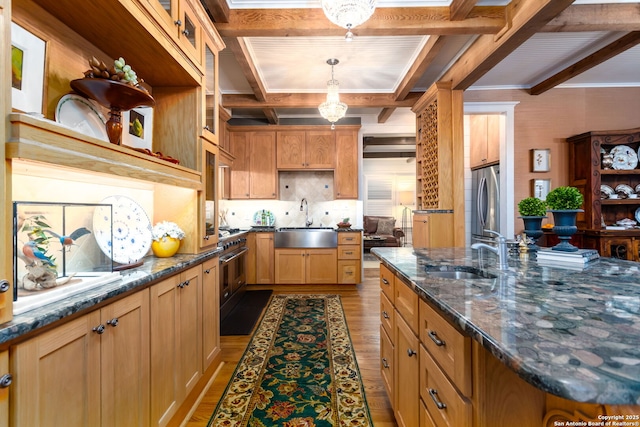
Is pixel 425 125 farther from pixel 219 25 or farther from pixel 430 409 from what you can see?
pixel 430 409

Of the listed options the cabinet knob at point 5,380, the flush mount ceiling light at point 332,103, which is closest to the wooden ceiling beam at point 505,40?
the flush mount ceiling light at point 332,103

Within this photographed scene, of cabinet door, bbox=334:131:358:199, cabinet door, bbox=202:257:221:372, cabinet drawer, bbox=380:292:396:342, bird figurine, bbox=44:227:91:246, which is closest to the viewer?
bird figurine, bbox=44:227:91:246

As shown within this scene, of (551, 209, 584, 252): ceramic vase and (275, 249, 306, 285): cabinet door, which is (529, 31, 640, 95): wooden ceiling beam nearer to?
(551, 209, 584, 252): ceramic vase

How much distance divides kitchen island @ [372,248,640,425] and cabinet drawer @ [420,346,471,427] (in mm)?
12

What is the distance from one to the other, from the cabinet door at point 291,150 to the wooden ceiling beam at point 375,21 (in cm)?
237

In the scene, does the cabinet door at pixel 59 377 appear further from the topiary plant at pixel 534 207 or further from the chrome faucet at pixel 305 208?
the chrome faucet at pixel 305 208

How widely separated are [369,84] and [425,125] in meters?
0.99

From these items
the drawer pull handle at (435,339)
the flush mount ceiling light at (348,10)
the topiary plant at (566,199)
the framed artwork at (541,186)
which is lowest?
the drawer pull handle at (435,339)

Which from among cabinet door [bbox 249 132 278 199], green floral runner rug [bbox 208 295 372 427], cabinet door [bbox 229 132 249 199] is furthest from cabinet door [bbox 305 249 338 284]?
cabinet door [bbox 229 132 249 199]

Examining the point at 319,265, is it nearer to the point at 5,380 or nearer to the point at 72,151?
the point at 72,151

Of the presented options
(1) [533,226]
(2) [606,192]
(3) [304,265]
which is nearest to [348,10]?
(1) [533,226]

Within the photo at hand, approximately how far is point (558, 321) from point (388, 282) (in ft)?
3.44

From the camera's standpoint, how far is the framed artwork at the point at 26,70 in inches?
47.6

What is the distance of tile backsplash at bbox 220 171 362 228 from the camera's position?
522 cm
